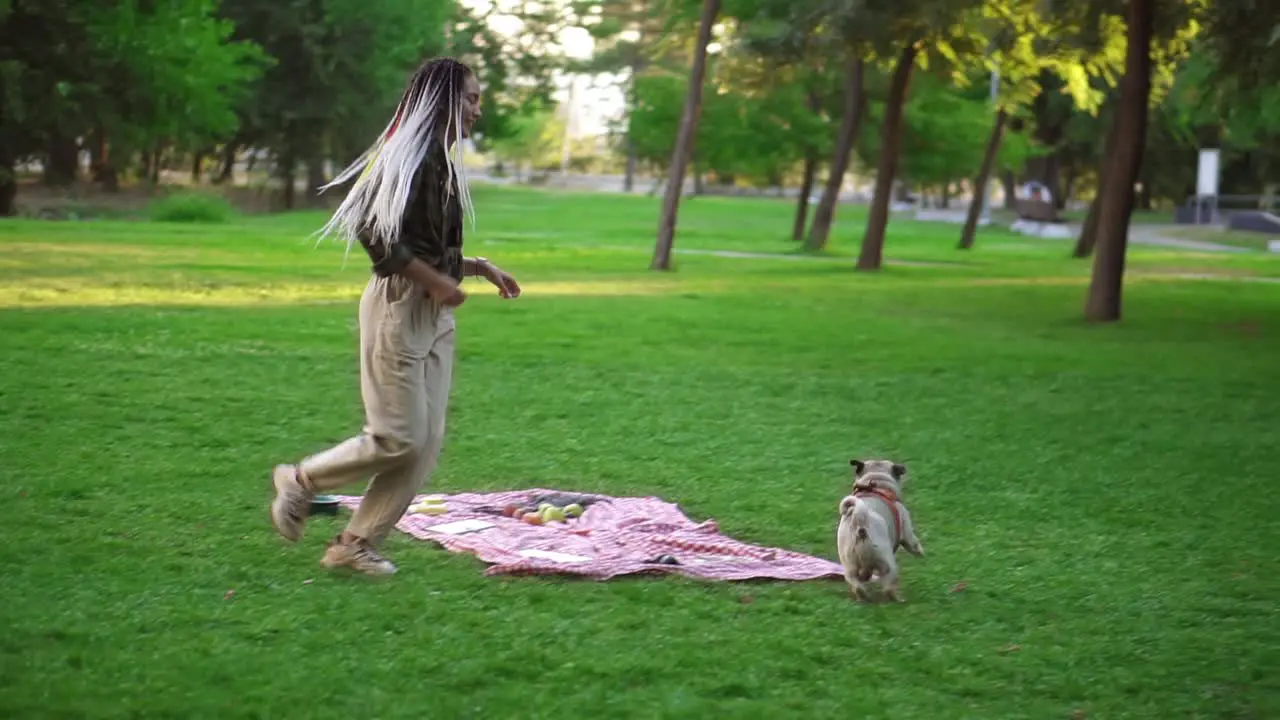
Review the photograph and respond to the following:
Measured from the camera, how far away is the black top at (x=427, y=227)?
24.0ft

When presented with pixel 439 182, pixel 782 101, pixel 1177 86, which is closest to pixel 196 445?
pixel 439 182

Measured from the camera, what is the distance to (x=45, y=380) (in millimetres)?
13797

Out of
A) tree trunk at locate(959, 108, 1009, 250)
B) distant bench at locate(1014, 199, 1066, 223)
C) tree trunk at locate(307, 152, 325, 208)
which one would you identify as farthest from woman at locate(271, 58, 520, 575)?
distant bench at locate(1014, 199, 1066, 223)

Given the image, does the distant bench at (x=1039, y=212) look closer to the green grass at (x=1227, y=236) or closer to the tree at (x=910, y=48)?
the green grass at (x=1227, y=236)

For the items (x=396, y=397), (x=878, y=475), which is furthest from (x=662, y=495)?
(x=396, y=397)

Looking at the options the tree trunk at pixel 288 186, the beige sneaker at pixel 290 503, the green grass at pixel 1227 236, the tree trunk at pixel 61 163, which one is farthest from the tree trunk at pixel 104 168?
the beige sneaker at pixel 290 503

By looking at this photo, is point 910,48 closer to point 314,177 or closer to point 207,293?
point 207,293

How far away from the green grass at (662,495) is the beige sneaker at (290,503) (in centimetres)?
20

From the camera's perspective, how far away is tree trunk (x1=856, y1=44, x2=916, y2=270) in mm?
31922

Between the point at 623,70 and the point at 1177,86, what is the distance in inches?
2324

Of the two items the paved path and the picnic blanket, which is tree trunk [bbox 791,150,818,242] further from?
the picnic blanket

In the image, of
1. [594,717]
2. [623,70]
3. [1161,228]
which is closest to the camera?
[594,717]

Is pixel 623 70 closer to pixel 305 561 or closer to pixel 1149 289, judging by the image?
pixel 1149 289

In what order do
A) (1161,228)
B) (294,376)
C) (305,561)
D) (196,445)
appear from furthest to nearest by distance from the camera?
(1161,228), (294,376), (196,445), (305,561)
